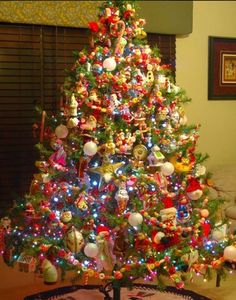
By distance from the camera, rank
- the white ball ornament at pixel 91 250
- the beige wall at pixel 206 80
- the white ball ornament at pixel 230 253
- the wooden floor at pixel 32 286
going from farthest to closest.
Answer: the beige wall at pixel 206 80, the wooden floor at pixel 32 286, the white ball ornament at pixel 230 253, the white ball ornament at pixel 91 250

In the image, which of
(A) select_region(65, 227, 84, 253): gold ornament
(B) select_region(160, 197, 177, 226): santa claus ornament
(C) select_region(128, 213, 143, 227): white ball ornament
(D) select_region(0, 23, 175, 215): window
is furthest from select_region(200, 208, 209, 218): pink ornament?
(D) select_region(0, 23, 175, 215): window

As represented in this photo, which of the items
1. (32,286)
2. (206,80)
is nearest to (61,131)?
(32,286)

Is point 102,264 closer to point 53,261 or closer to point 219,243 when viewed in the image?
point 53,261

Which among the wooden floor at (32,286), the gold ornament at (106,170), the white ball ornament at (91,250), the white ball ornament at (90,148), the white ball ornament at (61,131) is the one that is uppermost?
the white ball ornament at (61,131)

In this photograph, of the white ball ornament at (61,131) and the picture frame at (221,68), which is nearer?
the white ball ornament at (61,131)

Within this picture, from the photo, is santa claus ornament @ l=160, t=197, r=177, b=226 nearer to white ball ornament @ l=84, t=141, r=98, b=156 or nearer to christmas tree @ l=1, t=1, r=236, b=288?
christmas tree @ l=1, t=1, r=236, b=288

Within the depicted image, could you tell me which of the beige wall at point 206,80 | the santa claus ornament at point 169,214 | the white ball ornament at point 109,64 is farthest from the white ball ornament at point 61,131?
the beige wall at point 206,80

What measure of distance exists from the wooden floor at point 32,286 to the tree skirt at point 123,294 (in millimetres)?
155

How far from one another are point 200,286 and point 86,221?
1147mm

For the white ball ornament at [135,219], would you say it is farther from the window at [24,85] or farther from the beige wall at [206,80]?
the beige wall at [206,80]

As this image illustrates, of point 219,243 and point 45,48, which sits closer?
point 219,243

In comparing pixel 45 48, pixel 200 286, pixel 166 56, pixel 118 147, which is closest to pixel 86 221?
pixel 118 147

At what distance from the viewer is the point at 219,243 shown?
7.68 feet

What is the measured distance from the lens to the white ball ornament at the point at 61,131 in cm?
231
